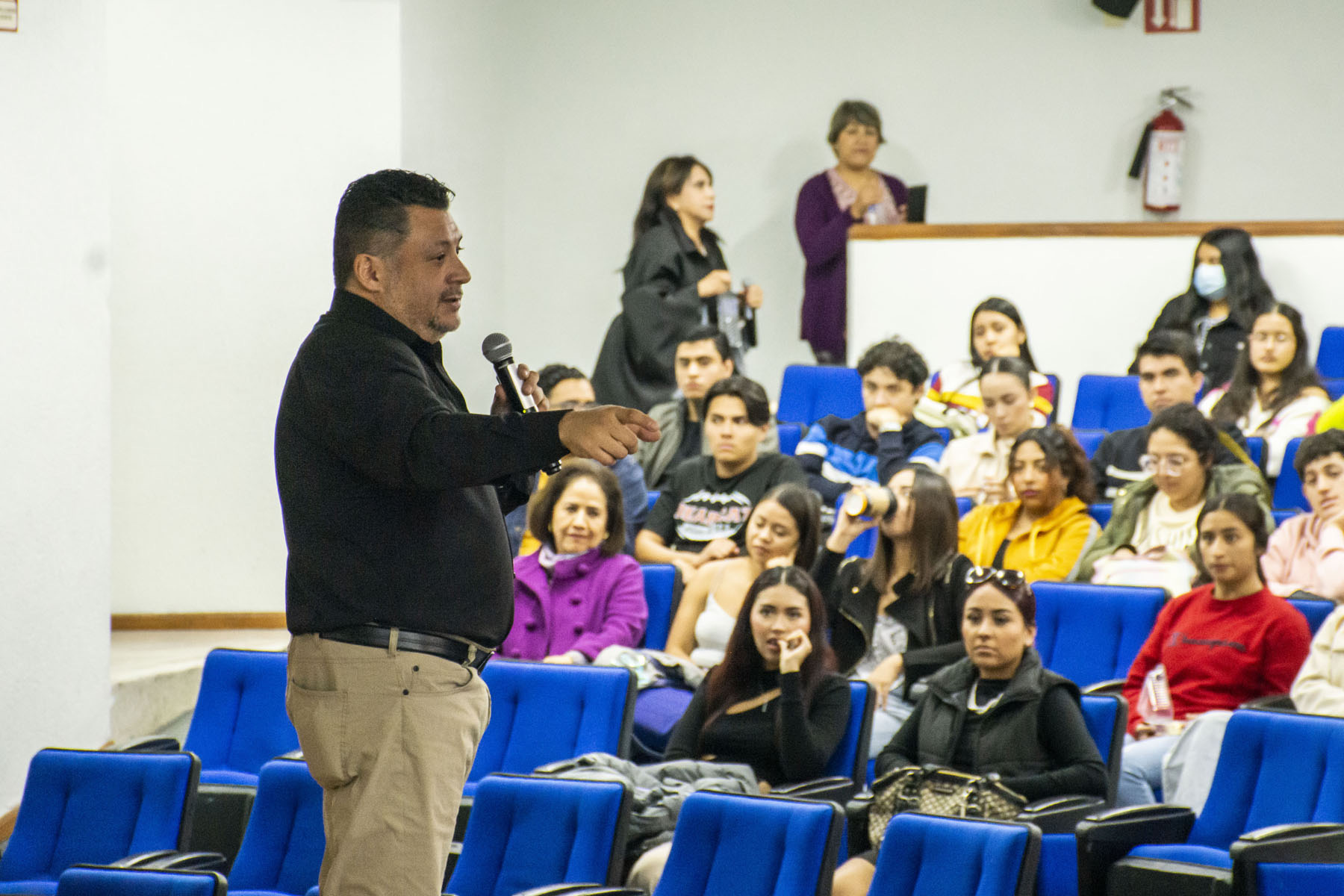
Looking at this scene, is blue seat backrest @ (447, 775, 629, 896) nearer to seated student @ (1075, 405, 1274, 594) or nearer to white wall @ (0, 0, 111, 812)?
white wall @ (0, 0, 111, 812)

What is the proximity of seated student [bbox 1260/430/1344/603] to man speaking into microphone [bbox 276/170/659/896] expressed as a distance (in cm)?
245

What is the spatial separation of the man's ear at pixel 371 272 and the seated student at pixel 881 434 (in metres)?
2.94

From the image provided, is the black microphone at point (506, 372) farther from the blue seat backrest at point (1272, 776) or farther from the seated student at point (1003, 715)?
the blue seat backrest at point (1272, 776)

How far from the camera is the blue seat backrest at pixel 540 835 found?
108 inches

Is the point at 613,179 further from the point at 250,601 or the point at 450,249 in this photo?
the point at 450,249

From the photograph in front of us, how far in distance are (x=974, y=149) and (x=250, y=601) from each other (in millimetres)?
3862

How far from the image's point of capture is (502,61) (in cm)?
734

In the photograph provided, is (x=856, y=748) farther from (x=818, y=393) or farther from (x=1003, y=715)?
(x=818, y=393)

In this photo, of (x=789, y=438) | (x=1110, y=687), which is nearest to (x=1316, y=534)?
(x=1110, y=687)

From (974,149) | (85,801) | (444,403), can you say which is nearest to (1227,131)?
(974,149)

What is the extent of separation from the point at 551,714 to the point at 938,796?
811 millimetres

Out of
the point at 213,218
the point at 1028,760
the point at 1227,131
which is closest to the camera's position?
the point at 1028,760

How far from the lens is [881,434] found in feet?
15.5

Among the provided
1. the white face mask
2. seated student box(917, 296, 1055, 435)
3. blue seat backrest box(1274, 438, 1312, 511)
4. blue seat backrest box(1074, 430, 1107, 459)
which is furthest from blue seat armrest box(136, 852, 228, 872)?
the white face mask
